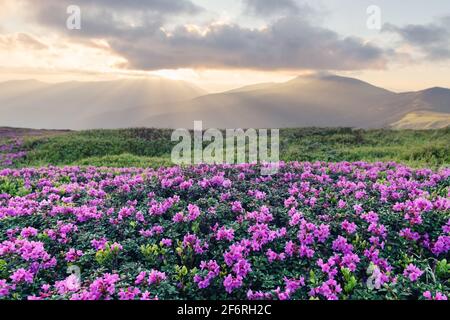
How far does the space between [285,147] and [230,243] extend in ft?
58.4

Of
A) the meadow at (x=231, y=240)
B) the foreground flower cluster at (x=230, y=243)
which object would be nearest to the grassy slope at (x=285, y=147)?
the meadow at (x=231, y=240)

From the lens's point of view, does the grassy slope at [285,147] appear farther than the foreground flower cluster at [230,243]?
Yes

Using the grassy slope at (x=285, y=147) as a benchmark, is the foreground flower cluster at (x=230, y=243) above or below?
below

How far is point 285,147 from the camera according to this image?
73.0 feet

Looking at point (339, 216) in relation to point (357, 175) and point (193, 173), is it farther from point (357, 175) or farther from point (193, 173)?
point (193, 173)

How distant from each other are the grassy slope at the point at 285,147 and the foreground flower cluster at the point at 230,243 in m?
10.6

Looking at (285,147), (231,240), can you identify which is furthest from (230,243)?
(285,147)

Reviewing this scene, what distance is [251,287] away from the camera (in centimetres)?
427

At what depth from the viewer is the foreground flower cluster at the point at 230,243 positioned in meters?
4.07

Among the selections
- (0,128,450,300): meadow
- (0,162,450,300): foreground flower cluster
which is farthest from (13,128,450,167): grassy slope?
(0,162,450,300): foreground flower cluster

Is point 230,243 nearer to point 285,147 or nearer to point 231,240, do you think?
point 231,240

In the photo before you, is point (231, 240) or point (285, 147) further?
point (285, 147)

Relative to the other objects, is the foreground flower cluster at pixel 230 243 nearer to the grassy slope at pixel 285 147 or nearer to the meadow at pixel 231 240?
the meadow at pixel 231 240

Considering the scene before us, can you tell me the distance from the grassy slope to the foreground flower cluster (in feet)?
34.8
